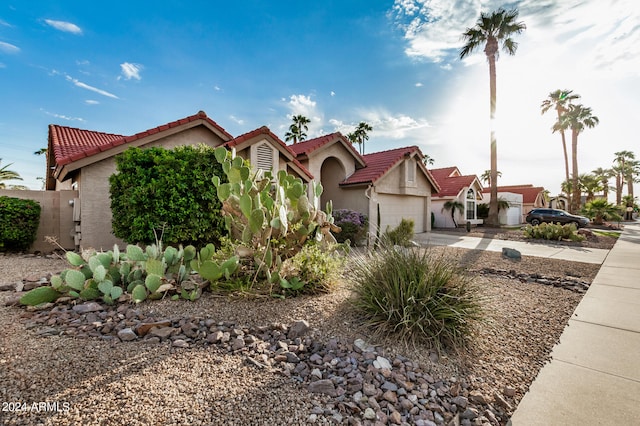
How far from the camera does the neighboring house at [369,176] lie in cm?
1475

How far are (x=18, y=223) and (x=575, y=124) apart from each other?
152 feet

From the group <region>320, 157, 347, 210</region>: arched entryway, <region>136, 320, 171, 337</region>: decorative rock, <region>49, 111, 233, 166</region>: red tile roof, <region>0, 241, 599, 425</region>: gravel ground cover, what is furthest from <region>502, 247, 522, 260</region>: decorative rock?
<region>49, 111, 233, 166</region>: red tile roof

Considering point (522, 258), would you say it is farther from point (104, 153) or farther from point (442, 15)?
point (104, 153)

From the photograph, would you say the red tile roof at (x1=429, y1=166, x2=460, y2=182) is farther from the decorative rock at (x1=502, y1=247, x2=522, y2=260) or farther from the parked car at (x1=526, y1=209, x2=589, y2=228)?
the decorative rock at (x1=502, y1=247, x2=522, y2=260)

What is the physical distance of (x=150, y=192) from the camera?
7.16 m

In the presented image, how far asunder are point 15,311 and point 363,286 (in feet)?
13.9

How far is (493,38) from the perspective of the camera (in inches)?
848

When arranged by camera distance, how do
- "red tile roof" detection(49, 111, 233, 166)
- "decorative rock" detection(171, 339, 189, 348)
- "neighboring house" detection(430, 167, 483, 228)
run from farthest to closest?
"neighboring house" detection(430, 167, 483, 228) < "red tile roof" detection(49, 111, 233, 166) < "decorative rock" detection(171, 339, 189, 348)

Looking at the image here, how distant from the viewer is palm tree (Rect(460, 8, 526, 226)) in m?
21.2

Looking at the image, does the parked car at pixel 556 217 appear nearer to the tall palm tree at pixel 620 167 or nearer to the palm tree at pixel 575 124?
the palm tree at pixel 575 124

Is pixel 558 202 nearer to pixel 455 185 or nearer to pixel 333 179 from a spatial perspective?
pixel 455 185

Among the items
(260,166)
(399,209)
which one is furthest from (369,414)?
(399,209)

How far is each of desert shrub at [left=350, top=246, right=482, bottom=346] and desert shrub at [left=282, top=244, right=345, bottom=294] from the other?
757mm

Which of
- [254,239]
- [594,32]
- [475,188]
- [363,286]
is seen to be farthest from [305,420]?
[475,188]
